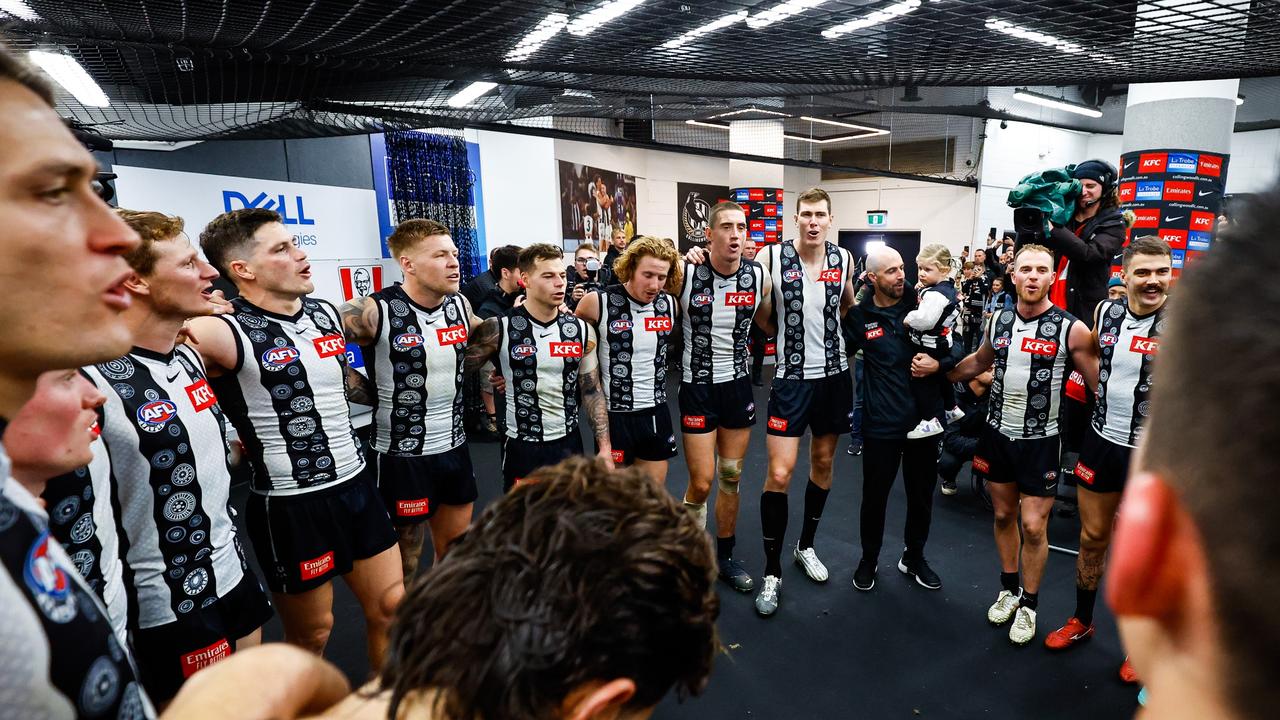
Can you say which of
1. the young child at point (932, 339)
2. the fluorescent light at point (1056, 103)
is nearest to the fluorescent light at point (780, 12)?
the young child at point (932, 339)

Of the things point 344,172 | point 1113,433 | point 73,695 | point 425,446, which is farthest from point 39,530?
point 344,172

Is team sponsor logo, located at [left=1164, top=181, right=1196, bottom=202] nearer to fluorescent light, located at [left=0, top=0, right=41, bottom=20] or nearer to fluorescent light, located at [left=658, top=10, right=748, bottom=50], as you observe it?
fluorescent light, located at [left=658, top=10, right=748, bottom=50]

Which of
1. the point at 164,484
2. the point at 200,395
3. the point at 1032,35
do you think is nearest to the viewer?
the point at 164,484

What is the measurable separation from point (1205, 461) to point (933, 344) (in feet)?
8.97

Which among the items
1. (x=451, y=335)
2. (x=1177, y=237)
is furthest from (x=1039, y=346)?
(x=1177, y=237)

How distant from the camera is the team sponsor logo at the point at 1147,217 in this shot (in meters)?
6.31

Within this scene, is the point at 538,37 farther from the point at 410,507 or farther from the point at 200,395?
the point at 410,507

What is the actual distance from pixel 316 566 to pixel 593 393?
145cm

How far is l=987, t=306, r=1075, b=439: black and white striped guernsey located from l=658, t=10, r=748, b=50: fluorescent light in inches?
69.7

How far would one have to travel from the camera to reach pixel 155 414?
161 centimetres

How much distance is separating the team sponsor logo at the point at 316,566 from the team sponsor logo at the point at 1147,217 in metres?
7.89

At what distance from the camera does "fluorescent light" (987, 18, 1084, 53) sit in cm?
217

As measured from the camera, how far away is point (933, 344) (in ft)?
9.37

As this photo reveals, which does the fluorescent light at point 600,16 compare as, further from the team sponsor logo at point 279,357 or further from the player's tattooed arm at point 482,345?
the team sponsor logo at point 279,357
